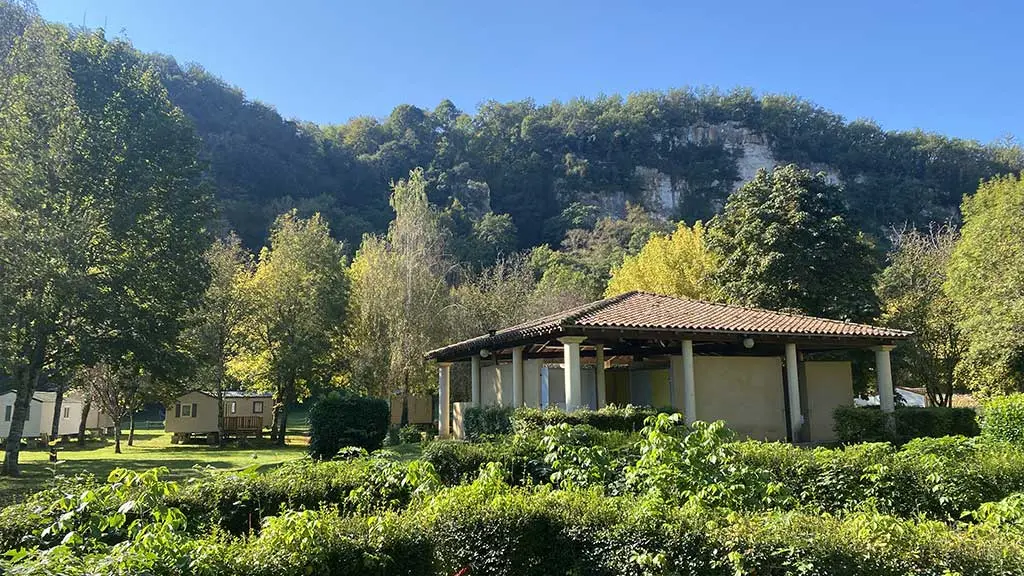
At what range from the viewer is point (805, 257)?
76.6ft

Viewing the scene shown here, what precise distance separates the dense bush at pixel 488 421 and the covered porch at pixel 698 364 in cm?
117

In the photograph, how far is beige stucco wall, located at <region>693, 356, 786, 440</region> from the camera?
16.5m

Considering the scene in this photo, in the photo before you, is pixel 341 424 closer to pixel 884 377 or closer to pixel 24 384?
pixel 24 384

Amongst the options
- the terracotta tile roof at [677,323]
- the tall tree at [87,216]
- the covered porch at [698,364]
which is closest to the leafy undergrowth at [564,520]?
the terracotta tile roof at [677,323]

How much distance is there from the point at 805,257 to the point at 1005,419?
1044cm

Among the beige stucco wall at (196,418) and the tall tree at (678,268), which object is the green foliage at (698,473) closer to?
the tall tree at (678,268)

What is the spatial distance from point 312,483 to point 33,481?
45.1 ft

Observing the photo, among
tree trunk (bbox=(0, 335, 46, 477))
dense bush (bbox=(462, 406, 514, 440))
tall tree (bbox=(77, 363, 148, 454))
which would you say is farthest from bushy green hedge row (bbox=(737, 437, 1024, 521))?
tall tree (bbox=(77, 363, 148, 454))

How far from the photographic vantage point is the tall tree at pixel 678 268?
2872 centimetres

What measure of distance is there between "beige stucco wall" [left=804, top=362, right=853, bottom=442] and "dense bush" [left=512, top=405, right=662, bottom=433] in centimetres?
712

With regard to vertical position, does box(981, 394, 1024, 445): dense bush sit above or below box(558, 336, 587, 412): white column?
below

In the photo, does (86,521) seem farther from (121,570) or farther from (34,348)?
(34,348)

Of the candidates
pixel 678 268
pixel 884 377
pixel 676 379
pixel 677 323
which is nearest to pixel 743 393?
pixel 676 379

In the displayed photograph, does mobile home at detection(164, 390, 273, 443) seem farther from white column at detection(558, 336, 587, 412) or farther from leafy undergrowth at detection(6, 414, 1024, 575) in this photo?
leafy undergrowth at detection(6, 414, 1024, 575)
